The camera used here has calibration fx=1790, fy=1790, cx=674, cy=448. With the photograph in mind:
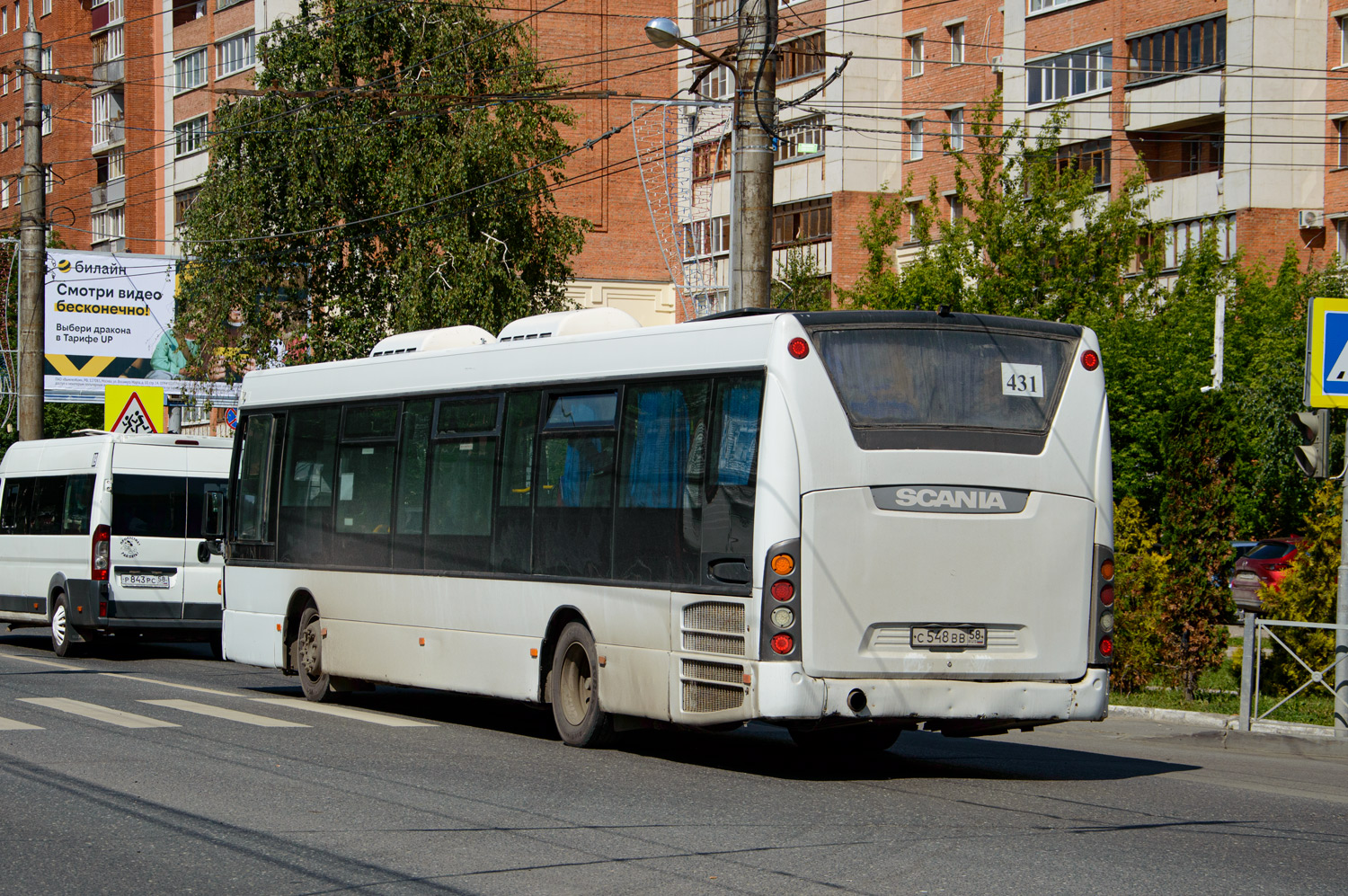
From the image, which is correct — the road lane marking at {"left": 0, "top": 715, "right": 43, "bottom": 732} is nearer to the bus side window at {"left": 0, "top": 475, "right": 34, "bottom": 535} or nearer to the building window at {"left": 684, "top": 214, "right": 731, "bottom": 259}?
the bus side window at {"left": 0, "top": 475, "right": 34, "bottom": 535}

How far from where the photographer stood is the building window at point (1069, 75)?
4803 cm

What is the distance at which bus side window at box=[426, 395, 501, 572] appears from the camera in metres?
13.4

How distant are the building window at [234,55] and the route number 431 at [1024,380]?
51.9 meters

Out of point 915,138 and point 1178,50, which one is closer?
point 1178,50

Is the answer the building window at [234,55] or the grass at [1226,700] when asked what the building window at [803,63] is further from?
the grass at [1226,700]

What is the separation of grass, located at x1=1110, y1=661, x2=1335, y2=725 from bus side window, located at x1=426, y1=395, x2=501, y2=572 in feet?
21.5

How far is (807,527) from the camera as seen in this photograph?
10.4 metres

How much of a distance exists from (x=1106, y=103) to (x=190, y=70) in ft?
114

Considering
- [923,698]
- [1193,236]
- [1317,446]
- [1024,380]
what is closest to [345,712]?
[923,698]

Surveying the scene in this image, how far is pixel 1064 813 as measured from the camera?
932 centimetres

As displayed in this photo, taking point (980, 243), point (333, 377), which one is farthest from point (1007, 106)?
point (333, 377)

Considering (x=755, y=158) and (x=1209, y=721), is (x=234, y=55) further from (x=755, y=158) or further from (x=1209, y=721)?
(x=1209, y=721)

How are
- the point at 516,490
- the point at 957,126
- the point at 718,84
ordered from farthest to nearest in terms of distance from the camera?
the point at 718,84, the point at 957,126, the point at 516,490

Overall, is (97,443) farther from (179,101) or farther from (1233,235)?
(179,101)
